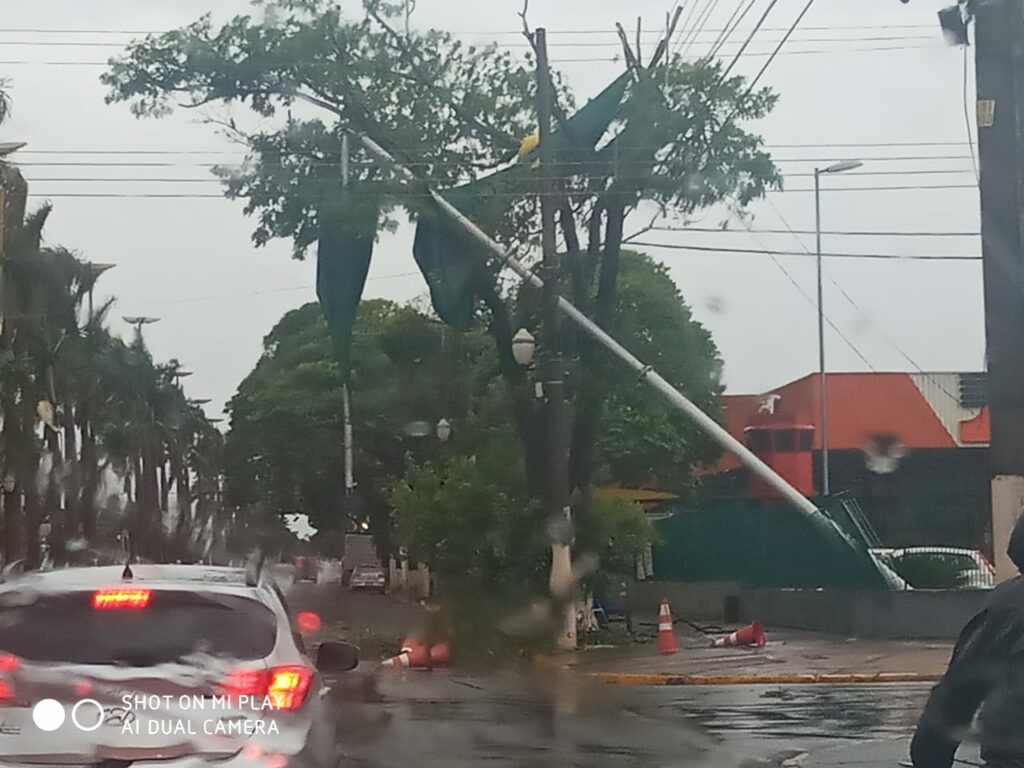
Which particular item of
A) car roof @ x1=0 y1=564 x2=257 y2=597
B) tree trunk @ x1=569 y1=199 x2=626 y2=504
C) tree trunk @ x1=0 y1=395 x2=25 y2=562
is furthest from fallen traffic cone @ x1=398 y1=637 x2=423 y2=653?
car roof @ x1=0 y1=564 x2=257 y2=597

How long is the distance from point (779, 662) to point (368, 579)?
5.79m

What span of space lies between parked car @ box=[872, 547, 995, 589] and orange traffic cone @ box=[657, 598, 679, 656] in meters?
2.22

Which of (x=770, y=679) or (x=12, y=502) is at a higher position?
(x=12, y=502)

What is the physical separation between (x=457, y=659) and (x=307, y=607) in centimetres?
225

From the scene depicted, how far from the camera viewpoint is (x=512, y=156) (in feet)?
44.7


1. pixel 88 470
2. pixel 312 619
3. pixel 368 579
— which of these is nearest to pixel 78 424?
pixel 88 470

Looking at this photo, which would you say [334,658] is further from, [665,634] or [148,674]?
[665,634]

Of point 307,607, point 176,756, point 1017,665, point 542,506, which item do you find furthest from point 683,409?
point 1017,665

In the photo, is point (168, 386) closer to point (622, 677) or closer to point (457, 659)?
point (457, 659)

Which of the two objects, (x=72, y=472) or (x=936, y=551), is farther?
(x=936, y=551)

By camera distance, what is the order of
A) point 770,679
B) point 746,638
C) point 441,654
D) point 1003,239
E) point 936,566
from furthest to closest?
point 936,566 → point 746,638 → point 770,679 → point 441,654 → point 1003,239

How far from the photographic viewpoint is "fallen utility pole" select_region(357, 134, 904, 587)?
12781mm

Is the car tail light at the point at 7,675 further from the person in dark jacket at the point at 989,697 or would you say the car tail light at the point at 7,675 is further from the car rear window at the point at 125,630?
the person in dark jacket at the point at 989,697

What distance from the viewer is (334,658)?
623 centimetres
